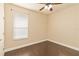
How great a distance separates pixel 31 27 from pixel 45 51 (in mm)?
388

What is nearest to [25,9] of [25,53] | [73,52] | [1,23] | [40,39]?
[1,23]

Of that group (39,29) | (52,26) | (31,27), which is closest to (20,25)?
(31,27)

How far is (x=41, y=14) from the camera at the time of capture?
4.66ft

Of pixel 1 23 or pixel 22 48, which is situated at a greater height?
pixel 1 23

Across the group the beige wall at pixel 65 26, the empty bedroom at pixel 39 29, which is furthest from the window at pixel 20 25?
the beige wall at pixel 65 26

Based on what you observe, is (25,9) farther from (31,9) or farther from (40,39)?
(40,39)

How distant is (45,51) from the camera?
1.41 metres

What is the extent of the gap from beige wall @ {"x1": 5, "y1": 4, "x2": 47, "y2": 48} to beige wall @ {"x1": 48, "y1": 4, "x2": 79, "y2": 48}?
100 mm

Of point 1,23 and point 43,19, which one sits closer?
point 1,23

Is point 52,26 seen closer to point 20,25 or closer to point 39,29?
point 39,29

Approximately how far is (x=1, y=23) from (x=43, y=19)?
56 centimetres

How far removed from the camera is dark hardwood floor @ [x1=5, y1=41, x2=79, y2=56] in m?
1.37

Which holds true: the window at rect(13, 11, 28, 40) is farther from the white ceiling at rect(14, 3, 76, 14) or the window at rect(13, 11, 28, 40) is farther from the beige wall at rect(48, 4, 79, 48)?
the beige wall at rect(48, 4, 79, 48)

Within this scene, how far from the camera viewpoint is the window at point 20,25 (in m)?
1.35
